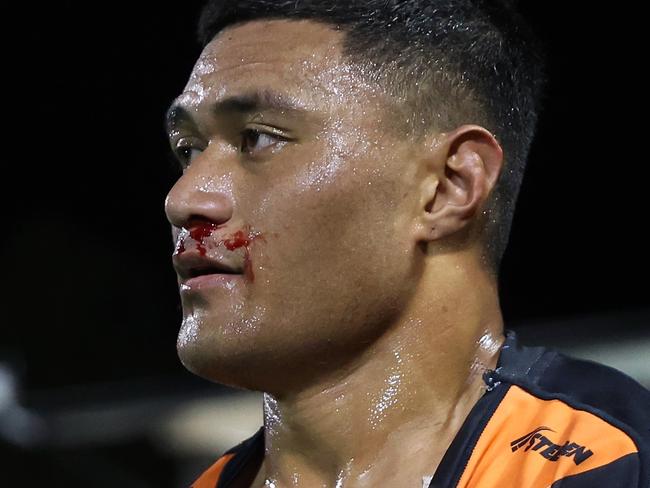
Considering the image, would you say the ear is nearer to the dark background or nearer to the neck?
the neck

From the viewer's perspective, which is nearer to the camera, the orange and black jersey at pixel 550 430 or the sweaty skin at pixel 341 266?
the orange and black jersey at pixel 550 430

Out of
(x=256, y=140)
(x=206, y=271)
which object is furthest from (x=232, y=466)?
(x=256, y=140)

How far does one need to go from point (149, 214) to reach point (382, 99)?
119 inches

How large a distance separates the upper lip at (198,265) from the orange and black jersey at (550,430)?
53 cm

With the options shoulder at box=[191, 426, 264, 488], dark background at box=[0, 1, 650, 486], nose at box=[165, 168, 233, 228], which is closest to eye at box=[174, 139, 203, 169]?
nose at box=[165, 168, 233, 228]

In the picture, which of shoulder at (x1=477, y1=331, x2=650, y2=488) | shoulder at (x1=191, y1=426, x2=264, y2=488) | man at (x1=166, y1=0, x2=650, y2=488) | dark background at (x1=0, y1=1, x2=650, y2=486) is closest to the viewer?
shoulder at (x1=477, y1=331, x2=650, y2=488)

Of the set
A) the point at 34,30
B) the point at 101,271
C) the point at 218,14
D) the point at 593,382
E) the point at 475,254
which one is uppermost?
the point at 34,30

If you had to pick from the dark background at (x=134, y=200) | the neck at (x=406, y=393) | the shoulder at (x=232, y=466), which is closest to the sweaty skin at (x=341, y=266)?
the neck at (x=406, y=393)

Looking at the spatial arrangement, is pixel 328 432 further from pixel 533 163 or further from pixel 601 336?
pixel 533 163

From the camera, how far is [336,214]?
1.98 m

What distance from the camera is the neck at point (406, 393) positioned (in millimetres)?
1976

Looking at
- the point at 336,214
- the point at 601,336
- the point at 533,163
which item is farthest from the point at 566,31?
Answer: the point at 336,214

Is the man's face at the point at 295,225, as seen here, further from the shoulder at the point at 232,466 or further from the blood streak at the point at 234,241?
the shoulder at the point at 232,466

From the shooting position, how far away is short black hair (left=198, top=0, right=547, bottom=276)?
82.7 inches
